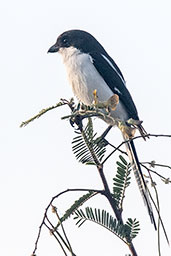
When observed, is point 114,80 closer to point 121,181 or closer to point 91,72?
point 91,72

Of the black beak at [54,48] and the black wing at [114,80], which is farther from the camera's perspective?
the black beak at [54,48]

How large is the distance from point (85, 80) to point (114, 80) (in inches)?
18.3

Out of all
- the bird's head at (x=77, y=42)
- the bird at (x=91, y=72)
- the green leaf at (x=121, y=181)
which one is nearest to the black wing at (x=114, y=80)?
the bird at (x=91, y=72)

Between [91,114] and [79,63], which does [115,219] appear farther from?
[79,63]

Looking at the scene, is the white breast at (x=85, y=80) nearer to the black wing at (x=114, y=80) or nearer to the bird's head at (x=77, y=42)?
the black wing at (x=114, y=80)

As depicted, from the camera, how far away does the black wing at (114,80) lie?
16.7ft

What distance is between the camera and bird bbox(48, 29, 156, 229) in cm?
489

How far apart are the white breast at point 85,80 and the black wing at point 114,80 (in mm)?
56

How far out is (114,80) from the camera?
206 inches

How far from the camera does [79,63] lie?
16.5ft

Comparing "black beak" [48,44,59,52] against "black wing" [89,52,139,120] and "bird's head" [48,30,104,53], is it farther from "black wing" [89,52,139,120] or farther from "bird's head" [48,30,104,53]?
"black wing" [89,52,139,120]

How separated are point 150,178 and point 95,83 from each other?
2.96 meters

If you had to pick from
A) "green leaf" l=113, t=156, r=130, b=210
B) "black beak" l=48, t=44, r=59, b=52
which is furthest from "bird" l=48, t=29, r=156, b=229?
"green leaf" l=113, t=156, r=130, b=210

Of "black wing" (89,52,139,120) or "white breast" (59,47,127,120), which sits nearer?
"white breast" (59,47,127,120)
